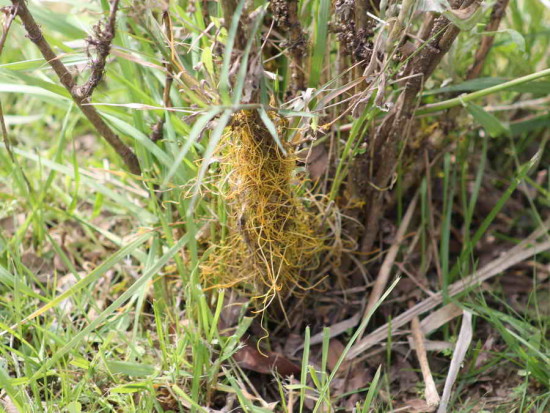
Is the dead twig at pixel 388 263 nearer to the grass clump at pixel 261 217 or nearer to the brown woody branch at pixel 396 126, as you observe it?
the brown woody branch at pixel 396 126

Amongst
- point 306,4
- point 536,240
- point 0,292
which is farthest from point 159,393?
point 536,240

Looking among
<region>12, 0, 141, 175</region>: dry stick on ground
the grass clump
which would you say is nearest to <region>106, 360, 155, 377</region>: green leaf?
the grass clump

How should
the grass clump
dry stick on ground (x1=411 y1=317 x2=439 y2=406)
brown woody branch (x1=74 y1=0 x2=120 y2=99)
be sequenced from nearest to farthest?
brown woody branch (x1=74 y1=0 x2=120 y2=99) → the grass clump → dry stick on ground (x1=411 y1=317 x2=439 y2=406)

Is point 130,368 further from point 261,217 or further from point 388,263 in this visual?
point 388,263

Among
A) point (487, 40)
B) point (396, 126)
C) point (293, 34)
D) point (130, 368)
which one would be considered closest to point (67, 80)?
point (293, 34)

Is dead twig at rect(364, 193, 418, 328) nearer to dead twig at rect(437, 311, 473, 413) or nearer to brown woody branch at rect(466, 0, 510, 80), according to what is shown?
dead twig at rect(437, 311, 473, 413)
